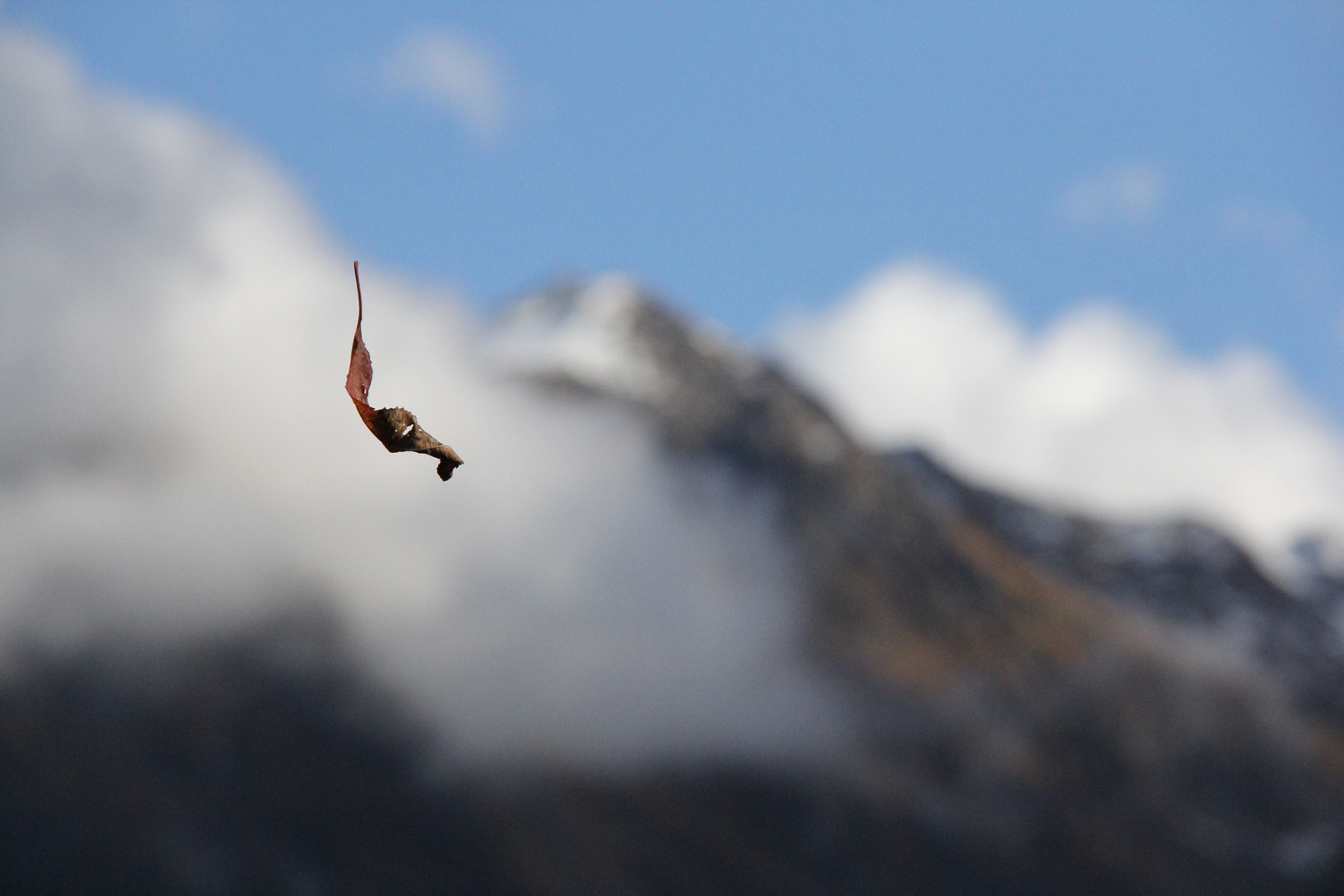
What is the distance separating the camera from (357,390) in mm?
14094

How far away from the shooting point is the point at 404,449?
49.5ft

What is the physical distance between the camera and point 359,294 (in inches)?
541

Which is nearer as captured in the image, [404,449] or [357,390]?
[357,390]

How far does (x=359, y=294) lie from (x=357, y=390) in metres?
0.76

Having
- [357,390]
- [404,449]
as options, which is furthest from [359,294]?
[404,449]

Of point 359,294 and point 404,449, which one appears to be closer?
point 359,294

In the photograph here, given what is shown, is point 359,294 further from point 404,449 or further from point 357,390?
point 404,449

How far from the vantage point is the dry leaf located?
14.1 meters

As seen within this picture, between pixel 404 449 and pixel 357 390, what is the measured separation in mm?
1105

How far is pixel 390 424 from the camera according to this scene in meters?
14.9

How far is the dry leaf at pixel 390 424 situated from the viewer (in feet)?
46.2
